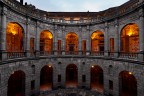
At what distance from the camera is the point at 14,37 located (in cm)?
1745

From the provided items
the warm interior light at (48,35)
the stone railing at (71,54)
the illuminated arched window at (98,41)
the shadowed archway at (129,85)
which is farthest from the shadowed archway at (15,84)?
the shadowed archway at (129,85)

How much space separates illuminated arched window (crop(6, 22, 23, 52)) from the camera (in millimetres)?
16394

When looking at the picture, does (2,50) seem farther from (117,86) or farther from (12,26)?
(117,86)

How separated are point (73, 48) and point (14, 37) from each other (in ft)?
39.5

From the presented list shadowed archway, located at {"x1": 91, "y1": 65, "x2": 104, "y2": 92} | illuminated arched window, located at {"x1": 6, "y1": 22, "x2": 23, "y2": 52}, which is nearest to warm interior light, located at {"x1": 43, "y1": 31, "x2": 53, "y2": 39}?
illuminated arched window, located at {"x1": 6, "y1": 22, "x2": 23, "y2": 52}

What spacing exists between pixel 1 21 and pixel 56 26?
33.1ft

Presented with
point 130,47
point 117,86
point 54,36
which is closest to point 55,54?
point 54,36

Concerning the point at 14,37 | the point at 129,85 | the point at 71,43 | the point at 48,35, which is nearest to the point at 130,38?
the point at 129,85

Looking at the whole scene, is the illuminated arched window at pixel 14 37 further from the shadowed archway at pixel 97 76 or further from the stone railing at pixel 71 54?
the shadowed archway at pixel 97 76

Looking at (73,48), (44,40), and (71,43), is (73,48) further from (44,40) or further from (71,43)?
(44,40)

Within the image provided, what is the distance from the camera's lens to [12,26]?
1669cm

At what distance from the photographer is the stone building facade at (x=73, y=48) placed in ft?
40.8

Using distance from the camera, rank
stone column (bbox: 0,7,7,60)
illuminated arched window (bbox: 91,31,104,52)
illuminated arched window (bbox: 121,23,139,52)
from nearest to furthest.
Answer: stone column (bbox: 0,7,7,60) < illuminated arched window (bbox: 121,23,139,52) < illuminated arched window (bbox: 91,31,104,52)

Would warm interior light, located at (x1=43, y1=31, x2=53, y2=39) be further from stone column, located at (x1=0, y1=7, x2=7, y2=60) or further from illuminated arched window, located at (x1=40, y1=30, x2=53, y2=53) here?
stone column, located at (x1=0, y1=7, x2=7, y2=60)
